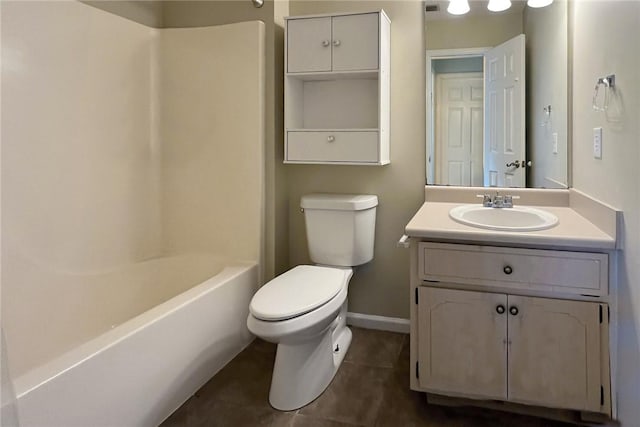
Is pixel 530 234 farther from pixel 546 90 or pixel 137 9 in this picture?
pixel 137 9

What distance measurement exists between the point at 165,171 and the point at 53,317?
3.27ft

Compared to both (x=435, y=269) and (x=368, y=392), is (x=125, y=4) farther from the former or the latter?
(x=368, y=392)

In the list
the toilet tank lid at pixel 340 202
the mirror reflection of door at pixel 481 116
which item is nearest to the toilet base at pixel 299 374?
the toilet tank lid at pixel 340 202

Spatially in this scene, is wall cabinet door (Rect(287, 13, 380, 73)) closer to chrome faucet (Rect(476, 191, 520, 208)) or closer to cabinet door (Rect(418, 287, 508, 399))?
chrome faucet (Rect(476, 191, 520, 208))

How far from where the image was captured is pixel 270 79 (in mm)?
2541

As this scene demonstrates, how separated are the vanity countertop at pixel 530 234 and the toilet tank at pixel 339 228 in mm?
485

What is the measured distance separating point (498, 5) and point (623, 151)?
1141 mm

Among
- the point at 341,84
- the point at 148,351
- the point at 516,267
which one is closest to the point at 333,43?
the point at 341,84

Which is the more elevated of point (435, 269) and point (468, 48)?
point (468, 48)

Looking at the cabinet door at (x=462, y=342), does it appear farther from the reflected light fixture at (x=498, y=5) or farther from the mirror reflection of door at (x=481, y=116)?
the reflected light fixture at (x=498, y=5)

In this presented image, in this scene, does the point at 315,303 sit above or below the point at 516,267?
below

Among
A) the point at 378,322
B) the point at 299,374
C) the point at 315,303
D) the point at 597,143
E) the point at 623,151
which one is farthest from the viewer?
the point at 378,322

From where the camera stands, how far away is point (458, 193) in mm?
2406

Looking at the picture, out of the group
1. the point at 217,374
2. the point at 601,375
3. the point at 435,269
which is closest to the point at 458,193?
the point at 435,269
